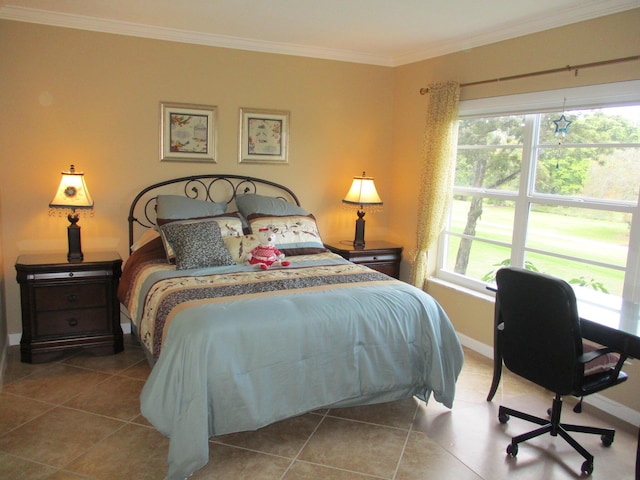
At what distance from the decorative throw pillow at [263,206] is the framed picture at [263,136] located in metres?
0.40

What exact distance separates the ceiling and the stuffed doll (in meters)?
1.66

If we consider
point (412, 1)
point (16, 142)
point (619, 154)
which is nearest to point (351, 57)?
point (412, 1)

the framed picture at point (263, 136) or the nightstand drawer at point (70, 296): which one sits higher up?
the framed picture at point (263, 136)

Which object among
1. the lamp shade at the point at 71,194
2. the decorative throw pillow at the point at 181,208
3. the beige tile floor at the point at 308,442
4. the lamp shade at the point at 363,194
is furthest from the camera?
the lamp shade at the point at 363,194

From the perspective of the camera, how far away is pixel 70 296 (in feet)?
11.7

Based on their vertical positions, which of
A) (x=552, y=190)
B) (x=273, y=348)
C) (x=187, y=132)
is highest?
(x=187, y=132)

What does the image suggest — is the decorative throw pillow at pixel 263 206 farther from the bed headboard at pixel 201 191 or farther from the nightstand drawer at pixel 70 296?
the nightstand drawer at pixel 70 296

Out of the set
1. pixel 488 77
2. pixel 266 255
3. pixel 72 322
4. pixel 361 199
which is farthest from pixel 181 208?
→ pixel 488 77

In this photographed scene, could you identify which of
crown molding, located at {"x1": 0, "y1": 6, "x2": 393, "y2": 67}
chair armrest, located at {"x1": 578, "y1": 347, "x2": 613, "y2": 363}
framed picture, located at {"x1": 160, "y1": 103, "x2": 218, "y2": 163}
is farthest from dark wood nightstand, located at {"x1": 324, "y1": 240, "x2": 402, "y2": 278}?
chair armrest, located at {"x1": 578, "y1": 347, "x2": 613, "y2": 363}

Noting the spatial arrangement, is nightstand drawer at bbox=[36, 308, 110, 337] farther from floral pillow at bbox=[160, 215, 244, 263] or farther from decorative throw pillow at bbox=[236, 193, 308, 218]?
decorative throw pillow at bbox=[236, 193, 308, 218]

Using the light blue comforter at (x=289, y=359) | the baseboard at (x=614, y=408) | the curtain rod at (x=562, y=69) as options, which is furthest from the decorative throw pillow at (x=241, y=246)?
the baseboard at (x=614, y=408)

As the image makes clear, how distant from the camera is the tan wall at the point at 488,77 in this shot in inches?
117

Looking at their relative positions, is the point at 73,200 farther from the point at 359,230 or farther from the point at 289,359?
the point at 359,230

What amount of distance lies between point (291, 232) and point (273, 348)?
1621mm
